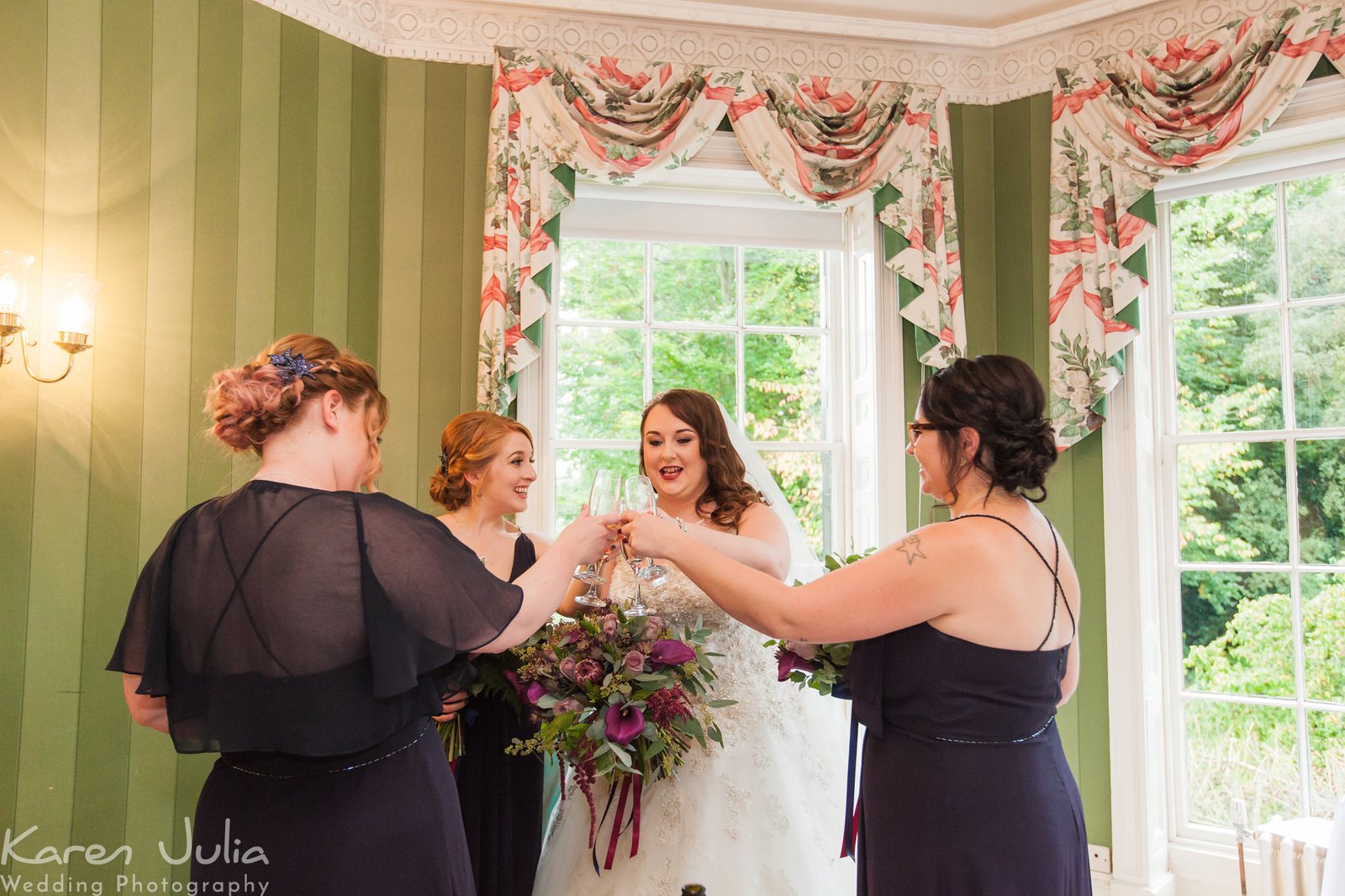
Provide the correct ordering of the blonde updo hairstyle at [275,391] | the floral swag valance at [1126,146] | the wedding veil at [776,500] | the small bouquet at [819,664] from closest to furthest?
1. the blonde updo hairstyle at [275,391]
2. the small bouquet at [819,664]
3. the wedding veil at [776,500]
4. the floral swag valance at [1126,146]

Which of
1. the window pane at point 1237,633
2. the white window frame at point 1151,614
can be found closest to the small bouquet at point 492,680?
the white window frame at point 1151,614

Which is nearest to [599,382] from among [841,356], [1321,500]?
[841,356]

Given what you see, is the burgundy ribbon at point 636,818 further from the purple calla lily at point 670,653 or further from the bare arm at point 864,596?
the bare arm at point 864,596

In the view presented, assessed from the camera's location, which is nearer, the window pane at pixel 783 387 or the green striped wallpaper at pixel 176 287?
the green striped wallpaper at pixel 176 287

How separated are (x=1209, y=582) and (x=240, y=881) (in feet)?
11.2

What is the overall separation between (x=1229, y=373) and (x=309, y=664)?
3.48 metres

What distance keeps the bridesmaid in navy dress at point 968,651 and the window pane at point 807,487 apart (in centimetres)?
208

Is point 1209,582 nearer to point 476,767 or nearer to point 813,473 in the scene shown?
point 813,473

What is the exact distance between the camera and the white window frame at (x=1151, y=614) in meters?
3.41

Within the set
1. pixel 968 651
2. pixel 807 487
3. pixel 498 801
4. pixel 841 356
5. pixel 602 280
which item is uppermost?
pixel 602 280

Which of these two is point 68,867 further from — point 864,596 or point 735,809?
point 864,596

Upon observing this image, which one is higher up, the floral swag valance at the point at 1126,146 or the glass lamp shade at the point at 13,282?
the floral swag valance at the point at 1126,146

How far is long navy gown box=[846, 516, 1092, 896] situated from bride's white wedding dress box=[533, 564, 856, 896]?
21.4 inches

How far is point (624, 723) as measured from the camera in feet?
6.78
